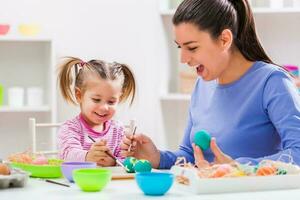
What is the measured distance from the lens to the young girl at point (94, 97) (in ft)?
7.21

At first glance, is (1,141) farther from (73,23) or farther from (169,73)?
(169,73)

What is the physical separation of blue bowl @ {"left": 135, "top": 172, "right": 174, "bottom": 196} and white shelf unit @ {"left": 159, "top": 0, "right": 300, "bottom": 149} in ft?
7.58

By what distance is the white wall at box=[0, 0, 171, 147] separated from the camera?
394 cm

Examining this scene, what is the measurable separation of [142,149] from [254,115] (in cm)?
37

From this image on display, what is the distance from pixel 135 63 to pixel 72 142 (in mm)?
1957

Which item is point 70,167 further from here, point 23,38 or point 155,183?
point 23,38

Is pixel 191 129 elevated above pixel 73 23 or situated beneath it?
situated beneath

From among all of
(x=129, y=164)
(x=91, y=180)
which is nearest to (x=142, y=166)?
(x=129, y=164)

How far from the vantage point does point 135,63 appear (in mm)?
4027

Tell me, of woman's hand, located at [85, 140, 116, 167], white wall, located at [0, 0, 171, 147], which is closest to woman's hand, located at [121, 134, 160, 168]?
woman's hand, located at [85, 140, 116, 167]

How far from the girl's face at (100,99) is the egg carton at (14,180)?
60 centimetres

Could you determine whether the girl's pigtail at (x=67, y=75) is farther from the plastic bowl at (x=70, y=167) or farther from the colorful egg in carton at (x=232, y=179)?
the colorful egg in carton at (x=232, y=179)

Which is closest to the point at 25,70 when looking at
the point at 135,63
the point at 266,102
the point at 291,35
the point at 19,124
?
the point at 19,124

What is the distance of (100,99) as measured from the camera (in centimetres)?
221
